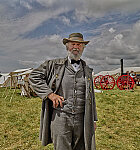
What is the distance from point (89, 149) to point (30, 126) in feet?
10.8

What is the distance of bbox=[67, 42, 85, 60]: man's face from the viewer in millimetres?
1938

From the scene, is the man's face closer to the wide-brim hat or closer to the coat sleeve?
the wide-brim hat

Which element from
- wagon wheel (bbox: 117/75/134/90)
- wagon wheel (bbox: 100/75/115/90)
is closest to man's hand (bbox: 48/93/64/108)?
wagon wheel (bbox: 117/75/134/90)

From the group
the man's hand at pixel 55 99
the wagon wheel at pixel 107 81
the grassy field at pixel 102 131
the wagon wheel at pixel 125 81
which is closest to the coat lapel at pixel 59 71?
the man's hand at pixel 55 99

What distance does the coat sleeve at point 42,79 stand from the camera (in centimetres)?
178

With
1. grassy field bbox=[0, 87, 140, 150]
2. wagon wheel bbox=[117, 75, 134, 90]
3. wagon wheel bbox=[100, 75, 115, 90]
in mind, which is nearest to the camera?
grassy field bbox=[0, 87, 140, 150]

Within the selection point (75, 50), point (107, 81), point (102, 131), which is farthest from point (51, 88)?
point (107, 81)

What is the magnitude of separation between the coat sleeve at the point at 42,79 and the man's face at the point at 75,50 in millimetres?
274

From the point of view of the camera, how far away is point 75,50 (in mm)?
Answer: 1939

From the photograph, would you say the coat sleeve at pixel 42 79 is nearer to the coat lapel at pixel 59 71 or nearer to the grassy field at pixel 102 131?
the coat lapel at pixel 59 71

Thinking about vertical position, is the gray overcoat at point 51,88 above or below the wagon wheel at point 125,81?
below

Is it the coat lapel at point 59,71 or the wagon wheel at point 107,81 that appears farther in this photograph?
the wagon wheel at point 107,81

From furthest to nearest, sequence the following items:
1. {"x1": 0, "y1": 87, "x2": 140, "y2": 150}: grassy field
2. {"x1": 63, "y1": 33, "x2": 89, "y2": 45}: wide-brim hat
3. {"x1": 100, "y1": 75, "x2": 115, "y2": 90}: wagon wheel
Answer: {"x1": 100, "y1": 75, "x2": 115, "y2": 90}: wagon wheel → {"x1": 0, "y1": 87, "x2": 140, "y2": 150}: grassy field → {"x1": 63, "y1": 33, "x2": 89, "y2": 45}: wide-brim hat

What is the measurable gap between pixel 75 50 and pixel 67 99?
0.59 m
